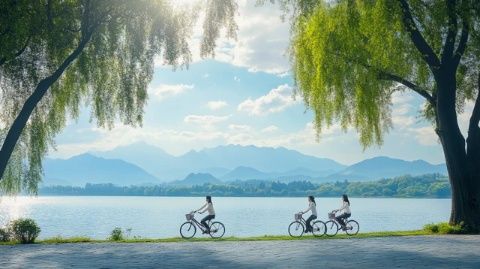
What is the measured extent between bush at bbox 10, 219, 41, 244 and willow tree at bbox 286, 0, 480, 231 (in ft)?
42.4

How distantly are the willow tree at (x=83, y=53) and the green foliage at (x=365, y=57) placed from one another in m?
4.37

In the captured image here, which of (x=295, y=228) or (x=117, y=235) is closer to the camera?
(x=117, y=235)

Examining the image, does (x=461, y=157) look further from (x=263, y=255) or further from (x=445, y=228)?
(x=263, y=255)

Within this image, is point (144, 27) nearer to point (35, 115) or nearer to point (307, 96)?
point (35, 115)

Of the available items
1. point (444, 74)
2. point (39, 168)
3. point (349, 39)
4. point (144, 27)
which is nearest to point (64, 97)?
point (39, 168)

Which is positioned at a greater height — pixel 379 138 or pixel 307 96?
pixel 307 96

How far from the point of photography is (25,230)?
2323 centimetres

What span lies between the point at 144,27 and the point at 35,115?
20.7ft

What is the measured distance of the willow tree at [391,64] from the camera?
22406 mm

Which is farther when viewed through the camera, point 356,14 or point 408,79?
point 408,79

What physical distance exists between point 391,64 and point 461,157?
508 cm

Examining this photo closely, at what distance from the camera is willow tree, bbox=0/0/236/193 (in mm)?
19547

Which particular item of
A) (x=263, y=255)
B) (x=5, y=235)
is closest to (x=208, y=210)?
(x=5, y=235)

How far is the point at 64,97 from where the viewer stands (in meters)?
24.3
